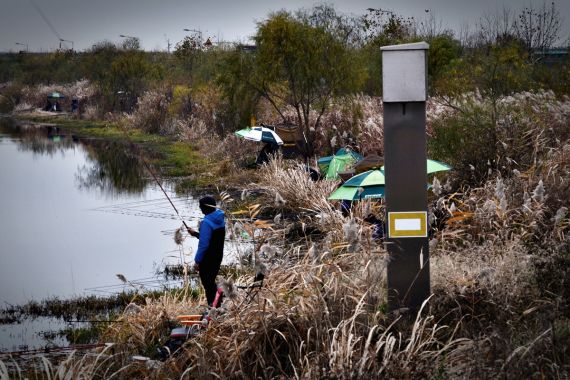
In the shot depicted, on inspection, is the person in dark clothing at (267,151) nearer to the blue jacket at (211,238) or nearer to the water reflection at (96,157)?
the water reflection at (96,157)

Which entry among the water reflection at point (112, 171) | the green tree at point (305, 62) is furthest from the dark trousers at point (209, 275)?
the water reflection at point (112, 171)

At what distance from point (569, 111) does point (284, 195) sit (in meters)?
5.87

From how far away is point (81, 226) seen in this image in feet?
72.9

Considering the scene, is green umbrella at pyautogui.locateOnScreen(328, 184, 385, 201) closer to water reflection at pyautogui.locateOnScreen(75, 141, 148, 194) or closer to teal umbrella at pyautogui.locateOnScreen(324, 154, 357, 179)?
teal umbrella at pyautogui.locateOnScreen(324, 154, 357, 179)

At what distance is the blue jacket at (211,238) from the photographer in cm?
1125

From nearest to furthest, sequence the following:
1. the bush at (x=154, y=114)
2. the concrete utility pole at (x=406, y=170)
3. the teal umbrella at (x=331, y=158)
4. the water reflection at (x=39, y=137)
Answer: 1. the concrete utility pole at (x=406, y=170)
2. the teal umbrella at (x=331, y=158)
3. the water reflection at (x=39, y=137)
4. the bush at (x=154, y=114)

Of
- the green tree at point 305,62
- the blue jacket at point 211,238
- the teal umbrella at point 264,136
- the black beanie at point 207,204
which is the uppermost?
the green tree at point 305,62

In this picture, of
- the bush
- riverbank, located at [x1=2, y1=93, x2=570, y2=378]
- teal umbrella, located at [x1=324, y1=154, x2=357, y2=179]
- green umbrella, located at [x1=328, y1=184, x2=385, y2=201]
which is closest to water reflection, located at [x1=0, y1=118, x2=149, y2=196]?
the bush

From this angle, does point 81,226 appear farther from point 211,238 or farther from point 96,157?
point 96,157

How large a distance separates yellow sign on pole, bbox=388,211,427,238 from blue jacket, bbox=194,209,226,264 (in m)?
3.67

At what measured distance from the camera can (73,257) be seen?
1850 centimetres

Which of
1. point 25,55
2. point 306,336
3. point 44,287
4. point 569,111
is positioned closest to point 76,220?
point 44,287

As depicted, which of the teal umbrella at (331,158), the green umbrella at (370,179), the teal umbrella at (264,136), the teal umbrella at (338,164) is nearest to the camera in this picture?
the green umbrella at (370,179)

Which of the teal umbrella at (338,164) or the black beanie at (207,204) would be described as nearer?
the black beanie at (207,204)
